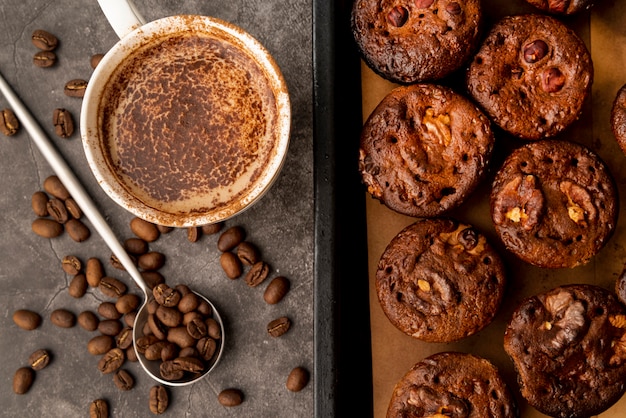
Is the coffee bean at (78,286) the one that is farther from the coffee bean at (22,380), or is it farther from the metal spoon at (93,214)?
the coffee bean at (22,380)

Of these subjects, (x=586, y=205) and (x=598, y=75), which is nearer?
(x=586, y=205)

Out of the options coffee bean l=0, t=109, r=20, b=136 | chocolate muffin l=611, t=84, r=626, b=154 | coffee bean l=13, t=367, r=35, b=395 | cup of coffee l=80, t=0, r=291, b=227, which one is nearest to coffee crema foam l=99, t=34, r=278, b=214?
cup of coffee l=80, t=0, r=291, b=227

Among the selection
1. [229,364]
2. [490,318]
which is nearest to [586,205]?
[490,318]

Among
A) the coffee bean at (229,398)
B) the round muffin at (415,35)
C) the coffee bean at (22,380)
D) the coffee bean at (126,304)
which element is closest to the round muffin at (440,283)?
the round muffin at (415,35)

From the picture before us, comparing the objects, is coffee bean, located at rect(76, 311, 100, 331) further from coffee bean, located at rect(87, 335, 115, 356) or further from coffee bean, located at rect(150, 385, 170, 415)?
coffee bean, located at rect(150, 385, 170, 415)

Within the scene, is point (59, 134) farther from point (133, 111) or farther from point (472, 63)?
point (472, 63)

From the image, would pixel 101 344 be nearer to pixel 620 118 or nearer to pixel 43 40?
pixel 43 40
